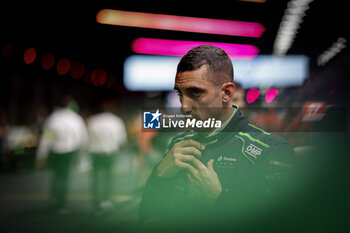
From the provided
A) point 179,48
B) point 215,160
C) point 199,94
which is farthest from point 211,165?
point 179,48

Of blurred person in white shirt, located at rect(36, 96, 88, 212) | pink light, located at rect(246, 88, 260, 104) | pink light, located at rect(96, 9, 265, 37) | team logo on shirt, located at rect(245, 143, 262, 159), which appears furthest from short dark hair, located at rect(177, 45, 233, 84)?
blurred person in white shirt, located at rect(36, 96, 88, 212)

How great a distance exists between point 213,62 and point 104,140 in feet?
8.92

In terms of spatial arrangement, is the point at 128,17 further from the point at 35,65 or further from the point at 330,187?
the point at 35,65

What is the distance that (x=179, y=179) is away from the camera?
4.18 ft

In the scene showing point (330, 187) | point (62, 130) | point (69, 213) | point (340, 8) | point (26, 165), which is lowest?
point (26, 165)

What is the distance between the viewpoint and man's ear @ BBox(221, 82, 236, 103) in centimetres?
117

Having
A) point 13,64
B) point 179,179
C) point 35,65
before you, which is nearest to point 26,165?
point 13,64

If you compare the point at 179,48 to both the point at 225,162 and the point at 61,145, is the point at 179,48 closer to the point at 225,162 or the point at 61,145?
the point at 225,162

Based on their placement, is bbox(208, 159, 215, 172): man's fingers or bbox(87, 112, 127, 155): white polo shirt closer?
bbox(208, 159, 215, 172): man's fingers

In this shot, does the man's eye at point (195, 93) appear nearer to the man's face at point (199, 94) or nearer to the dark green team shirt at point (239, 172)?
the man's face at point (199, 94)

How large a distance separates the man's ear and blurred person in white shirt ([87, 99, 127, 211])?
2.59 meters

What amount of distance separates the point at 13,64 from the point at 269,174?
34.0ft

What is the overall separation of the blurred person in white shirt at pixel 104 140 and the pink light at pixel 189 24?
128 cm

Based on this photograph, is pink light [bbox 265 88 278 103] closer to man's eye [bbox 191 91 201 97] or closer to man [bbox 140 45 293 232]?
man [bbox 140 45 293 232]
